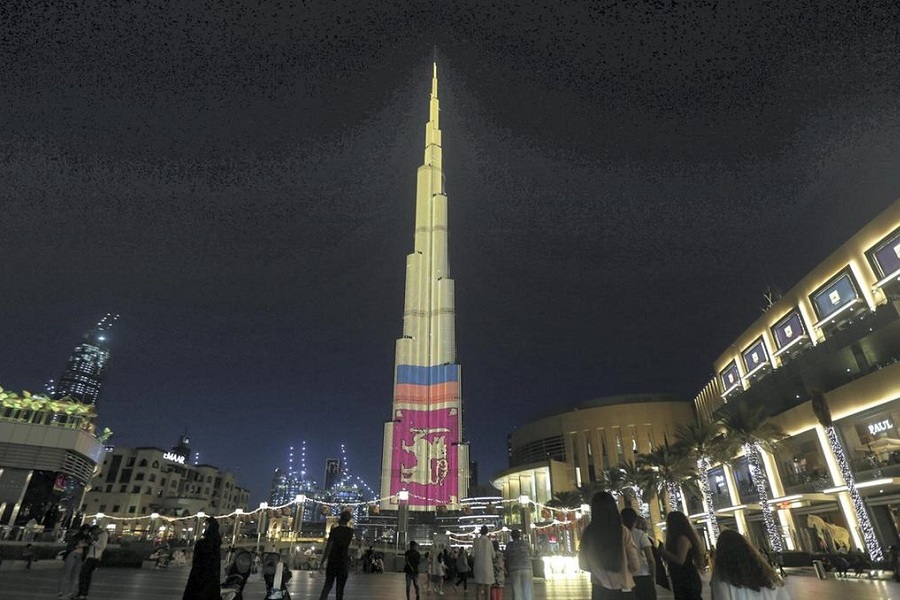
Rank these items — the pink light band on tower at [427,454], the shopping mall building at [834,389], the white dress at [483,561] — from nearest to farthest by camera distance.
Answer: the white dress at [483,561] < the shopping mall building at [834,389] < the pink light band on tower at [427,454]

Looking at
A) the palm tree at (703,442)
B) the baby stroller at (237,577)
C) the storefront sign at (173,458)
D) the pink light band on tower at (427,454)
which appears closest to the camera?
the baby stroller at (237,577)

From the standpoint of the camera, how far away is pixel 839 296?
100ft

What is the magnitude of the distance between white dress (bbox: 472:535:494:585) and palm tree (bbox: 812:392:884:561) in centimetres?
2396

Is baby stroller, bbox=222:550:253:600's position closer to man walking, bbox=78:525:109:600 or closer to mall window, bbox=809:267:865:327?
man walking, bbox=78:525:109:600

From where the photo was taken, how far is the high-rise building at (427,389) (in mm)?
65625

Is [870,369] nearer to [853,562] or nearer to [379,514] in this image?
[853,562]

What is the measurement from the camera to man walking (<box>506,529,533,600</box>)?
7719mm

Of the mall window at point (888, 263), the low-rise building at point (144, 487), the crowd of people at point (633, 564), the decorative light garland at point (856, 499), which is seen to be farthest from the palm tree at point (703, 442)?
the low-rise building at point (144, 487)

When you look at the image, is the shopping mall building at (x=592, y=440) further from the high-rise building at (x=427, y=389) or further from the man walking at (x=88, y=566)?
the man walking at (x=88, y=566)

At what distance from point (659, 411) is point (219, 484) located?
9410 cm

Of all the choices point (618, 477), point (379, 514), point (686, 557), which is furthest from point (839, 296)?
point (379, 514)

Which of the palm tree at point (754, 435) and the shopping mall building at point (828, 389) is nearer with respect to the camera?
the shopping mall building at point (828, 389)

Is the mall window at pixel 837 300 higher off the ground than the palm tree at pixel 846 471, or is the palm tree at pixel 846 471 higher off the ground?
the mall window at pixel 837 300

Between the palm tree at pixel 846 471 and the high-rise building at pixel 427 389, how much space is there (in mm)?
45029
